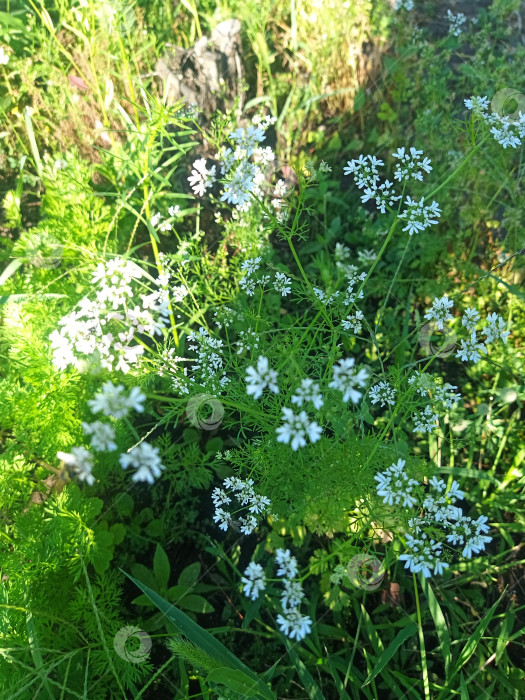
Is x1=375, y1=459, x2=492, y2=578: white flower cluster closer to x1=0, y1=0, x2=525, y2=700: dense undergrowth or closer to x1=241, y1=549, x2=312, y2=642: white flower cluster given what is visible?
x1=0, y1=0, x2=525, y2=700: dense undergrowth

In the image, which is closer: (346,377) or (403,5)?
(346,377)

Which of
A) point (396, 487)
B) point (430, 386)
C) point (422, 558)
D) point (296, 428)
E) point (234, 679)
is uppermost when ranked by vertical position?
point (296, 428)

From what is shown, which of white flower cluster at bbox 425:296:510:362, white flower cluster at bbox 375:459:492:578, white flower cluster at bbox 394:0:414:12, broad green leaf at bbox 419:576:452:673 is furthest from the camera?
white flower cluster at bbox 394:0:414:12

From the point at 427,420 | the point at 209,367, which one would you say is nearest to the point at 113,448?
the point at 209,367

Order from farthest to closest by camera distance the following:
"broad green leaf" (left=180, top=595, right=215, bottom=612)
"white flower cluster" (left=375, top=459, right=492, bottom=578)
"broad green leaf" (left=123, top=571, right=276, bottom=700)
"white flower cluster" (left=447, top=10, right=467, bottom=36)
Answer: "white flower cluster" (left=447, top=10, right=467, bottom=36), "broad green leaf" (left=180, top=595, right=215, bottom=612), "broad green leaf" (left=123, top=571, right=276, bottom=700), "white flower cluster" (left=375, top=459, right=492, bottom=578)

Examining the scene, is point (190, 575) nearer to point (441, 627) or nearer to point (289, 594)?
point (289, 594)

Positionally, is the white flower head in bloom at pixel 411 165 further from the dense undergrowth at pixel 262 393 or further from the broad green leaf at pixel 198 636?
the broad green leaf at pixel 198 636

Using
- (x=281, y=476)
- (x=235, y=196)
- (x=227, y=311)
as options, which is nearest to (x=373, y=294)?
(x=227, y=311)

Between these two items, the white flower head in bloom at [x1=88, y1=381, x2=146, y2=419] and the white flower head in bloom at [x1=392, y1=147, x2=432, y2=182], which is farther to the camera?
the white flower head in bloom at [x1=392, y1=147, x2=432, y2=182]

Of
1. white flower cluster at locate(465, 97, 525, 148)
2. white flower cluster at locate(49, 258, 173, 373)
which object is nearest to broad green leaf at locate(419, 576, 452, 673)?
white flower cluster at locate(49, 258, 173, 373)
